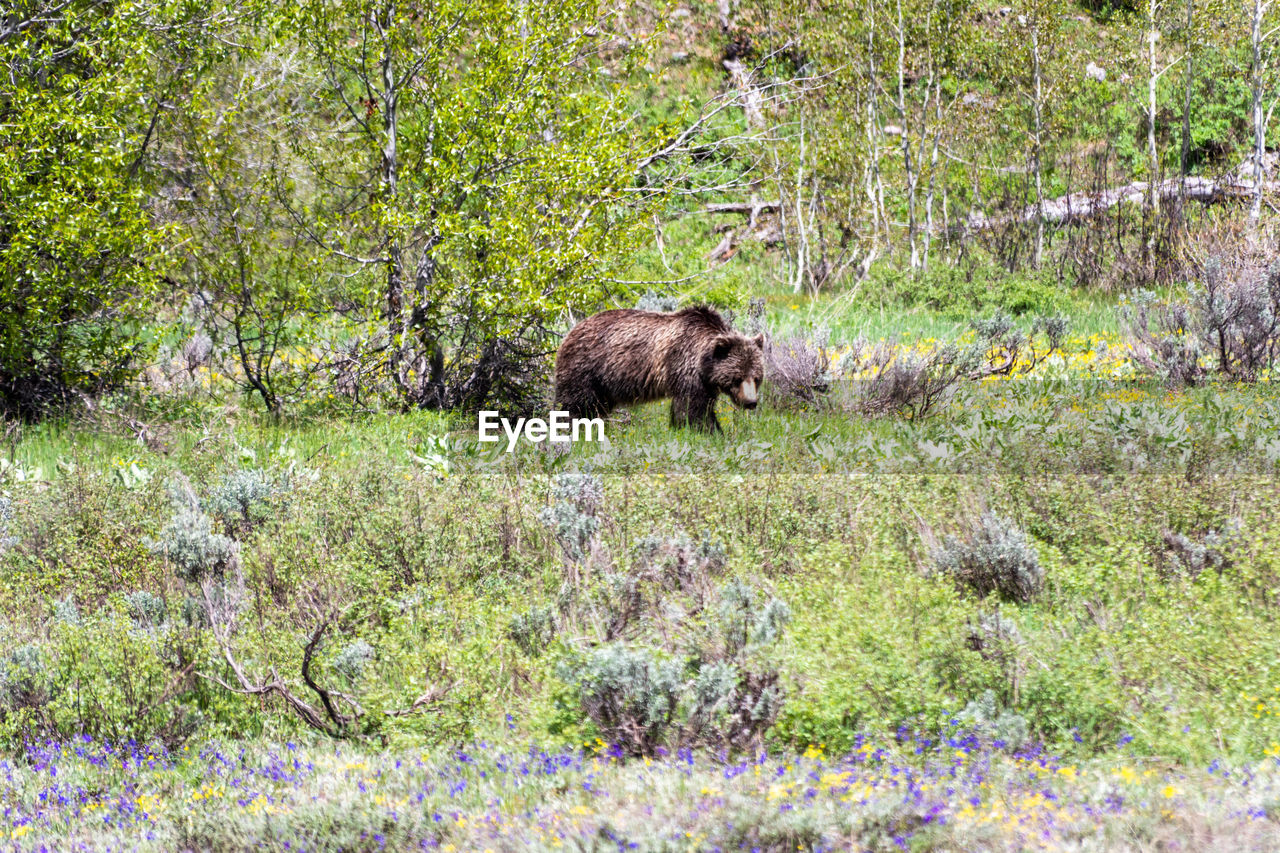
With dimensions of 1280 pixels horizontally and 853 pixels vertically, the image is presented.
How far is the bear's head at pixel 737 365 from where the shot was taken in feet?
30.6

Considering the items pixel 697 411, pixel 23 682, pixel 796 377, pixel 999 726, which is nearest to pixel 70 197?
pixel 697 411

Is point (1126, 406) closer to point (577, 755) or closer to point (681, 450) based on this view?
point (681, 450)

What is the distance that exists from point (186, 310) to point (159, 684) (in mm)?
12597

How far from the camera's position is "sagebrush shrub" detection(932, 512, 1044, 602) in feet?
19.7

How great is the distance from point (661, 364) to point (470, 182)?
9.62 ft

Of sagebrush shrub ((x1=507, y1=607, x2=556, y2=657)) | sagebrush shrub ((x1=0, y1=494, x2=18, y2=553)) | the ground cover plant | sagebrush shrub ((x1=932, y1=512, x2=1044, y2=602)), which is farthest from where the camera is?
sagebrush shrub ((x1=0, y1=494, x2=18, y2=553))

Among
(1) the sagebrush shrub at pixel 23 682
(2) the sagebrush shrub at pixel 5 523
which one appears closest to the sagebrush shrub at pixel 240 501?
(2) the sagebrush shrub at pixel 5 523

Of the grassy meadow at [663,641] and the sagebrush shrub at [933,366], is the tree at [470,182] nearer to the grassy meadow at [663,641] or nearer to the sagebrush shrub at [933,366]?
the grassy meadow at [663,641]

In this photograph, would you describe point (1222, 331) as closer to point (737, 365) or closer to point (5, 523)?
point (737, 365)

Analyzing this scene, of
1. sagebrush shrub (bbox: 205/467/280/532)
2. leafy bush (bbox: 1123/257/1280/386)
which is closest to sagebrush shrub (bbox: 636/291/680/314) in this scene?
leafy bush (bbox: 1123/257/1280/386)

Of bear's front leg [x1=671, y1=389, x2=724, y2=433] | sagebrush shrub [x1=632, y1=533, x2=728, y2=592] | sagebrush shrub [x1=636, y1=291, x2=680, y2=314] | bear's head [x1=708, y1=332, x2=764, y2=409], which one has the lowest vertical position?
sagebrush shrub [x1=632, y1=533, x2=728, y2=592]

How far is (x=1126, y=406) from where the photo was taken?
9.28m

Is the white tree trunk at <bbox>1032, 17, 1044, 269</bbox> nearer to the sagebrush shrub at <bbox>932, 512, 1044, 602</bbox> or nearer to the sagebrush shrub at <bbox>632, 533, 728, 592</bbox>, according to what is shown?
the sagebrush shrub at <bbox>932, 512, 1044, 602</bbox>

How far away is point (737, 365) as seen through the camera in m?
9.38
